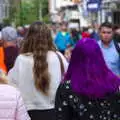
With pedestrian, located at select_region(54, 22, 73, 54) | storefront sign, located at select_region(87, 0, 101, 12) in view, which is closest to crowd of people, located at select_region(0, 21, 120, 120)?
pedestrian, located at select_region(54, 22, 73, 54)

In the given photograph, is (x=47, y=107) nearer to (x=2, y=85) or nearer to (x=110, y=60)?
(x=2, y=85)

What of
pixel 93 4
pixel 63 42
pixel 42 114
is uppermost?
pixel 42 114

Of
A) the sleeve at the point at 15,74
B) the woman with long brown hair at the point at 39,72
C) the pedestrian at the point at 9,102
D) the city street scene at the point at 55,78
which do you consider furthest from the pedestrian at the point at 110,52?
the pedestrian at the point at 9,102

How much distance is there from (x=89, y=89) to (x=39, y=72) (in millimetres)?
2030

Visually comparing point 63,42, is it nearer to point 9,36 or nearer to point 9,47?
point 9,36

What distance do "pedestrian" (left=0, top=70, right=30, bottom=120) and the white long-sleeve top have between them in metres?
1.87

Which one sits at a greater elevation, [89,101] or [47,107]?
[89,101]

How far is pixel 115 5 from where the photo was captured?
155ft

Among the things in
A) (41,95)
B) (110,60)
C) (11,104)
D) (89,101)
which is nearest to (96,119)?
(89,101)

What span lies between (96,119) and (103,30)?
505 cm

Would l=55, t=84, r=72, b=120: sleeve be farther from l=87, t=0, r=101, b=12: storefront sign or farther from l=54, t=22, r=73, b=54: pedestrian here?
l=87, t=0, r=101, b=12: storefront sign

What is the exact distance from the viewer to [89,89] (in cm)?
474

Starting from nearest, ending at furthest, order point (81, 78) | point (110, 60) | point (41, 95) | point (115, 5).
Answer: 1. point (81, 78)
2. point (41, 95)
3. point (110, 60)
4. point (115, 5)

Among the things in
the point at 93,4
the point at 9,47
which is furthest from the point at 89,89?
the point at 93,4
